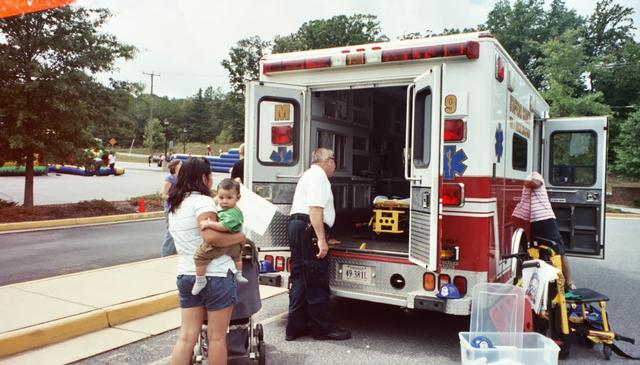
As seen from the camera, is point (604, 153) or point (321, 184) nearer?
point (321, 184)

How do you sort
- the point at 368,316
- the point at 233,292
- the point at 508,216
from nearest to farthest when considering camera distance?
the point at 233,292
the point at 508,216
the point at 368,316

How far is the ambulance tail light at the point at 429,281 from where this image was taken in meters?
4.82

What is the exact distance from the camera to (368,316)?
6.20 meters

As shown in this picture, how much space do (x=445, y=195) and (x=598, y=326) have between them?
206 centimetres

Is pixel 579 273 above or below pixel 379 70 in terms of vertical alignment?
below

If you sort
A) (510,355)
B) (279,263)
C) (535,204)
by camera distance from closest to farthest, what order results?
(510,355) → (279,263) → (535,204)

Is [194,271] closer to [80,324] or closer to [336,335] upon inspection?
[336,335]

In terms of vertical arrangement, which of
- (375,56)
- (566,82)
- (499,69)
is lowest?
(499,69)

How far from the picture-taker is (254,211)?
4691mm

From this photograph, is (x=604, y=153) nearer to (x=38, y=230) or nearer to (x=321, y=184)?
(x=321, y=184)

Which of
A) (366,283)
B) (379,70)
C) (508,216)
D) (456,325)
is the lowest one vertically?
(456,325)

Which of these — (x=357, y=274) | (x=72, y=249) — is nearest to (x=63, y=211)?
(x=72, y=249)

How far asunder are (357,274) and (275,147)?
5.59 ft

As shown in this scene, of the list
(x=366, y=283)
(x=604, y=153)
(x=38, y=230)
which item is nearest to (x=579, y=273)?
(x=604, y=153)
